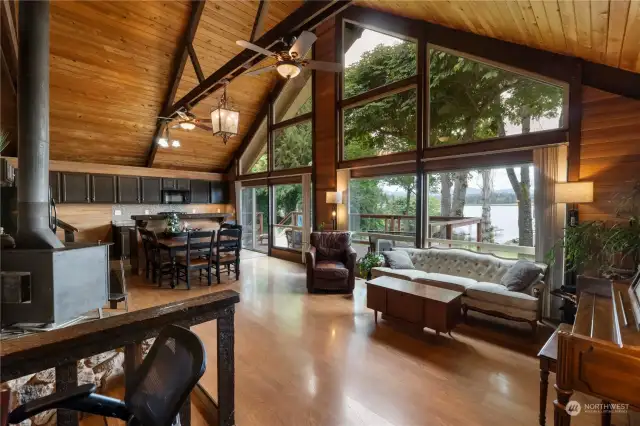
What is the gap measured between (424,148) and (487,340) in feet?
9.67

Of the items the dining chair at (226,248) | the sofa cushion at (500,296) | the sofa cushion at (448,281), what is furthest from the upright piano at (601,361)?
the dining chair at (226,248)

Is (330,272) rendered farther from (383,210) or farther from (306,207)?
(306,207)

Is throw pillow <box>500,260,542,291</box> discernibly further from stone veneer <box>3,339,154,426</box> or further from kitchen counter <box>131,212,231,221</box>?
kitchen counter <box>131,212,231,221</box>

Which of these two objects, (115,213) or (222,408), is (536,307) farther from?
(115,213)

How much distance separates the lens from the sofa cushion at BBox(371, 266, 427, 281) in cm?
407

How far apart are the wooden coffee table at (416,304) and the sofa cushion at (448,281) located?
0.37 m

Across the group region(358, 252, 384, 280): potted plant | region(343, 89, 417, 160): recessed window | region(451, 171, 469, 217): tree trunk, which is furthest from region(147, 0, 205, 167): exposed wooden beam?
region(451, 171, 469, 217): tree trunk

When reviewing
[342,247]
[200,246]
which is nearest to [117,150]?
[200,246]

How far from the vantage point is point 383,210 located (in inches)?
222

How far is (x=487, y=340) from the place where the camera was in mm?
3107

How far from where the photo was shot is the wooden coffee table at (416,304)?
3018mm

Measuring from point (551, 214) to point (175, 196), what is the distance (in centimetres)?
807

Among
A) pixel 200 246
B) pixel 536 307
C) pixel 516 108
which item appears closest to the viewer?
pixel 536 307

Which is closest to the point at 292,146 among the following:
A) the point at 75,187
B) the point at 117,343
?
the point at 75,187
